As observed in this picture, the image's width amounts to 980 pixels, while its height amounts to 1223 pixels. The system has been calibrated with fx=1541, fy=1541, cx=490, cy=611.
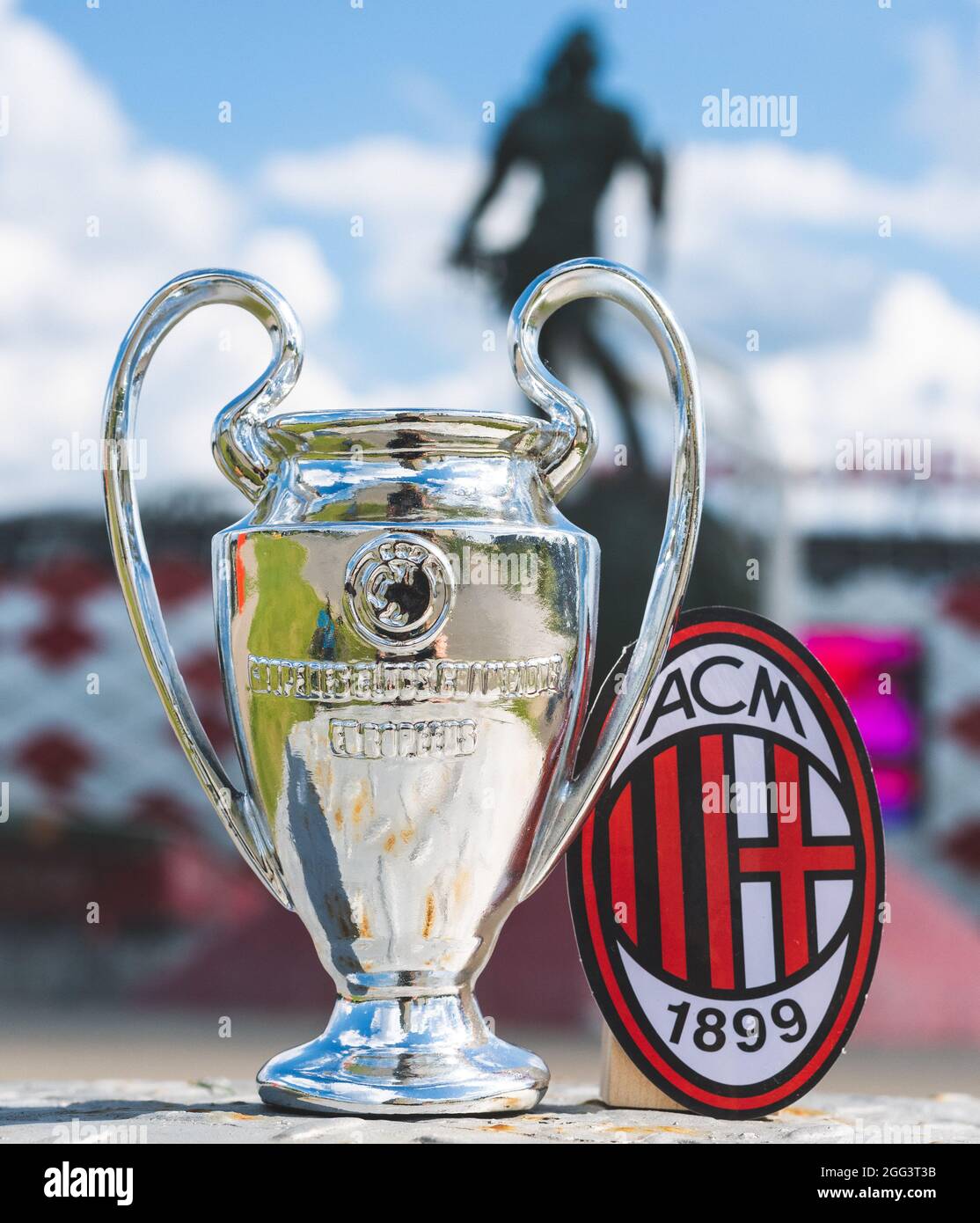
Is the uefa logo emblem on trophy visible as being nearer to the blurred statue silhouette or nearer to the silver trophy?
the silver trophy

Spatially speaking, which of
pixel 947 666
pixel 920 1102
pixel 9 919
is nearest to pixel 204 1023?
pixel 9 919

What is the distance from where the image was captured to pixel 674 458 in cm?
134

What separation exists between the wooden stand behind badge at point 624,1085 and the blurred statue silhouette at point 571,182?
2.55 metres

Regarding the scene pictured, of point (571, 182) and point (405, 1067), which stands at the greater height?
point (571, 182)

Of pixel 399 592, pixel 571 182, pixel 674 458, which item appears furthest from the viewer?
pixel 571 182

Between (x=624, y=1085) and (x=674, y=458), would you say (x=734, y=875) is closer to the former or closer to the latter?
(x=624, y=1085)

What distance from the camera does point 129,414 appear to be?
4.36ft

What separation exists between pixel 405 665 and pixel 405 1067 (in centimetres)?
33

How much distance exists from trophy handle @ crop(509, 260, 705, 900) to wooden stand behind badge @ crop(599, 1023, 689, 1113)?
6.9 inches

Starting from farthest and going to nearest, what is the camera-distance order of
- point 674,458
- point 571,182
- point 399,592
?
point 571,182 < point 674,458 < point 399,592

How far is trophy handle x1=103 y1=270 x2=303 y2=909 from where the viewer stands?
133cm

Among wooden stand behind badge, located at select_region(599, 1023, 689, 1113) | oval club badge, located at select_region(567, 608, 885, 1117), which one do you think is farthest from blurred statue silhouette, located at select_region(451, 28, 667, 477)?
wooden stand behind badge, located at select_region(599, 1023, 689, 1113)

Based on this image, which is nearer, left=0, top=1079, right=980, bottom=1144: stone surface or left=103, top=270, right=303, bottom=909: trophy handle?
left=0, top=1079, right=980, bottom=1144: stone surface

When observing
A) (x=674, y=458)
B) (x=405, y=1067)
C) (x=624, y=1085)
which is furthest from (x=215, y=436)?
(x=624, y=1085)
